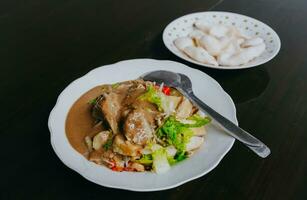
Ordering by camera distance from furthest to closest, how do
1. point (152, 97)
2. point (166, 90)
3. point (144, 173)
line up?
point (166, 90)
point (152, 97)
point (144, 173)

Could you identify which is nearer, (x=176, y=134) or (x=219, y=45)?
(x=176, y=134)

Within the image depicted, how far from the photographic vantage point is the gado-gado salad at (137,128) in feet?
2.88

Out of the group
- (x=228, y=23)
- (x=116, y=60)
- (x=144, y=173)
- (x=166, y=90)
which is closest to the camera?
(x=144, y=173)

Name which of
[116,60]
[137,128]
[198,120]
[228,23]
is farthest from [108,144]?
[228,23]

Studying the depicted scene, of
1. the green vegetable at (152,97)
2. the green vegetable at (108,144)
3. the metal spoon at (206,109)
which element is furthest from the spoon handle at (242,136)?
the green vegetable at (108,144)

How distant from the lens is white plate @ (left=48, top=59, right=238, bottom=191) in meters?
0.81

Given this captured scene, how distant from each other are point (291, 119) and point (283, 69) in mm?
268

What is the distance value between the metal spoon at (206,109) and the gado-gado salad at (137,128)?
0.08ft

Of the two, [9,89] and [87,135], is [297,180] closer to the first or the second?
[87,135]

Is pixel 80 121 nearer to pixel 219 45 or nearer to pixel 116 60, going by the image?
pixel 116 60

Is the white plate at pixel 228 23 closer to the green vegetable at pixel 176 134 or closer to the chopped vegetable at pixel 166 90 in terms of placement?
the chopped vegetable at pixel 166 90

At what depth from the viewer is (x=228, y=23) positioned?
151 cm

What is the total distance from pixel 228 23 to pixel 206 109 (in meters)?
0.63

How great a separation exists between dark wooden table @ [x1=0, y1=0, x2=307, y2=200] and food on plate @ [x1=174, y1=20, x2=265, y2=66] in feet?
0.16
